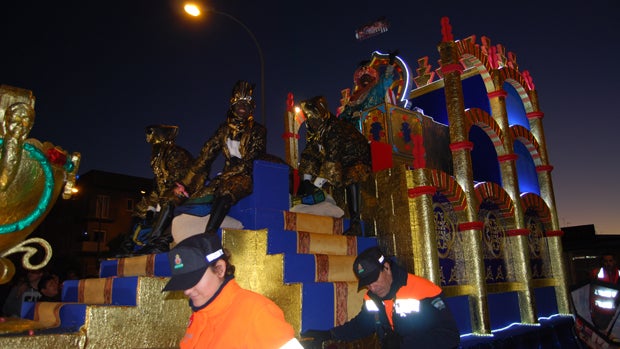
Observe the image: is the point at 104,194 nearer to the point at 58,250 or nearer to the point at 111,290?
the point at 58,250

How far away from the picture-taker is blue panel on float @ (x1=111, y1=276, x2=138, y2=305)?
460cm

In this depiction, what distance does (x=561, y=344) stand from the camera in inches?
313

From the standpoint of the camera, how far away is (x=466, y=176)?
738 cm

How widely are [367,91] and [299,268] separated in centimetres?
512

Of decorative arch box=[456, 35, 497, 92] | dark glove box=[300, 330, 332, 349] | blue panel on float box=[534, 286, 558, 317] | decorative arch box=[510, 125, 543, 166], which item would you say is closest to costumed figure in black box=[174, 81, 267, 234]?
dark glove box=[300, 330, 332, 349]

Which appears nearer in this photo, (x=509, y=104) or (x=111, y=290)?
(x=111, y=290)

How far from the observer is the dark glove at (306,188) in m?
6.64

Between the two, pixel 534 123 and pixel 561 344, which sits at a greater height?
pixel 534 123

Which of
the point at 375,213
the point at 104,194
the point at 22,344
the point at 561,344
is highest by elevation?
the point at 104,194

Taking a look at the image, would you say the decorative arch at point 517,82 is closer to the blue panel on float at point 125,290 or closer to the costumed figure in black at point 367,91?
the costumed figure in black at point 367,91

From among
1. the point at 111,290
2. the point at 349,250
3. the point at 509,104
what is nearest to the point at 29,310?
the point at 111,290

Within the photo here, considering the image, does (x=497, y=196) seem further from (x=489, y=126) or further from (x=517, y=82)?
(x=517, y=82)

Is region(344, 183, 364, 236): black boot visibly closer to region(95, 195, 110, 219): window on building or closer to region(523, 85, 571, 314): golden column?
region(523, 85, 571, 314): golden column

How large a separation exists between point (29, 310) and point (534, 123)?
10095 mm
